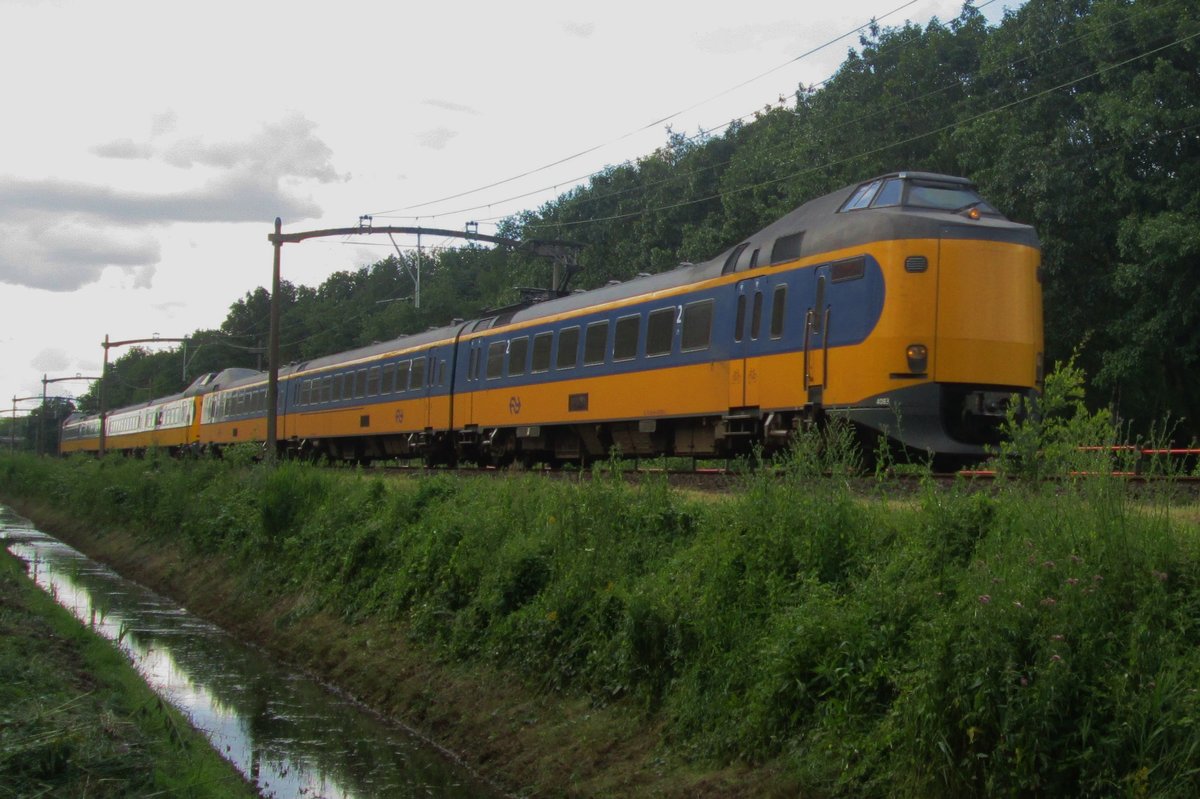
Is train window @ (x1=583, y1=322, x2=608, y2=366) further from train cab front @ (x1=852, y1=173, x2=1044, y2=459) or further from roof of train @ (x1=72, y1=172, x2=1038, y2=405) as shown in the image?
train cab front @ (x1=852, y1=173, x2=1044, y2=459)

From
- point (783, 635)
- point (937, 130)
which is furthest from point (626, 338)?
point (937, 130)

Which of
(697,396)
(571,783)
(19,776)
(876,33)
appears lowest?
(571,783)

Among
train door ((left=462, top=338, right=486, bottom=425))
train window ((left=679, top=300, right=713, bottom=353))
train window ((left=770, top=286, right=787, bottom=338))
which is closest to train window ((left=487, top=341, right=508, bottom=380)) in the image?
train door ((left=462, top=338, right=486, bottom=425))

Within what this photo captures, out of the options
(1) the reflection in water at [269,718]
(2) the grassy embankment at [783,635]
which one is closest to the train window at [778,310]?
(2) the grassy embankment at [783,635]

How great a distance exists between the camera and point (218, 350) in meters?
95.3

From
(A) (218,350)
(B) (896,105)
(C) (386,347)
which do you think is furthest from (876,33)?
(A) (218,350)

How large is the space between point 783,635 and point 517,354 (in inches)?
612

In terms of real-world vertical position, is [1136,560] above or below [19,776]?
above

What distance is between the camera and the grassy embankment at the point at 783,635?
259 inches

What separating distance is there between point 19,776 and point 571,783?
4076 millimetres

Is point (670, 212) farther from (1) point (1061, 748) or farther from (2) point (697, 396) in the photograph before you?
(1) point (1061, 748)

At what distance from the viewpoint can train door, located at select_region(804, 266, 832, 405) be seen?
1500 cm

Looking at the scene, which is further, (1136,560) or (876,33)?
(876,33)

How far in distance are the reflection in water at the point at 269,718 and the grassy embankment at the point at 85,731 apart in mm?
649
